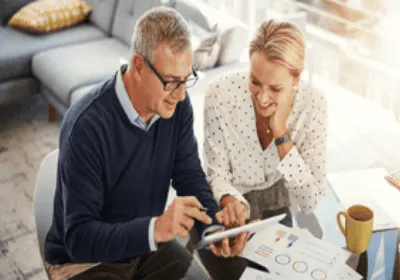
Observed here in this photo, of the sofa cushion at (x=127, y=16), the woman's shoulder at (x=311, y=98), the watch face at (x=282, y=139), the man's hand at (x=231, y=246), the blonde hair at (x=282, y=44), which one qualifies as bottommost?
the sofa cushion at (x=127, y=16)

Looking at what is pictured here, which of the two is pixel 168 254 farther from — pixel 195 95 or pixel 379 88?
pixel 379 88

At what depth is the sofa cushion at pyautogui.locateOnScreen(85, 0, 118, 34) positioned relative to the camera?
3814 millimetres

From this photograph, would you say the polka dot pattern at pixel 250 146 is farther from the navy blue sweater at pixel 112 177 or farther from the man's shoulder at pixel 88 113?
the man's shoulder at pixel 88 113

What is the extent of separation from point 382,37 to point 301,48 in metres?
1.99

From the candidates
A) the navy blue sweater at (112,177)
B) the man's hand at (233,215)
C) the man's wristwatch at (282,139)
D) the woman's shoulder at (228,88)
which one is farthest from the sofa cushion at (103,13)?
the man's hand at (233,215)

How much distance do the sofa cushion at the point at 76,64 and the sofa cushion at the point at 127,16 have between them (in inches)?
2.7

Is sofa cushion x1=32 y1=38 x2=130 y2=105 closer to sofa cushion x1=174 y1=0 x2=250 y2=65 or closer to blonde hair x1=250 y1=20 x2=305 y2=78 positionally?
sofa cushion x1=174 y1=0 x2=250 y2=65

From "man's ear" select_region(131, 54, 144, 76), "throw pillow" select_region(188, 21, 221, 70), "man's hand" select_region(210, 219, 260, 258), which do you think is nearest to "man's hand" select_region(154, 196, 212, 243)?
"man's hand" select_region(210, 219, 260, 258)

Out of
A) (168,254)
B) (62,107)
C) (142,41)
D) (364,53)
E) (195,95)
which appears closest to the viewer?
(142,41)

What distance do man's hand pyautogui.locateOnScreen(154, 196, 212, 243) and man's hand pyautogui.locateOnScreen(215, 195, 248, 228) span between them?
7.7 inches

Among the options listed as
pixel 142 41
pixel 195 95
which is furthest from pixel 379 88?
pixel 142 41

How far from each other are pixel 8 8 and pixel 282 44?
118 inches

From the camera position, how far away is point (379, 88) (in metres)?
3.61

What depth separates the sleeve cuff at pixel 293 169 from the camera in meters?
1.70
